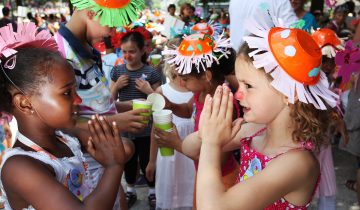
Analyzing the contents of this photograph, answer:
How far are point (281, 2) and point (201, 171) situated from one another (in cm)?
244

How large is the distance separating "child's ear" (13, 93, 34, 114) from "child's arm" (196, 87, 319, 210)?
26.8 inches

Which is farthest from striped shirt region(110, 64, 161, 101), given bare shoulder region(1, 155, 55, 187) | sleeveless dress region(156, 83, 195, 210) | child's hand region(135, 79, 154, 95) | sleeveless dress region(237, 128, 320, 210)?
bare shoulder region(1, 155, 55, 187)

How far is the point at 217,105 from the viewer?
135cm

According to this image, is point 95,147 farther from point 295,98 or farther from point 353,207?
point 353,207

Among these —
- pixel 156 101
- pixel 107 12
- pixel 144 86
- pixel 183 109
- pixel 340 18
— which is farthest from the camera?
pixel 340 18

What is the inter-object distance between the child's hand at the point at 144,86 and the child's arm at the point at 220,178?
220 cm

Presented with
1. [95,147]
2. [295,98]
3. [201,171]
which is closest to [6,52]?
[95,147]

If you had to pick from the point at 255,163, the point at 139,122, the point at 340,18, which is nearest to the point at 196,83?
the point at 139,122

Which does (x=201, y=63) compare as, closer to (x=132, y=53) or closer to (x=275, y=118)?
(x=275, y=118)

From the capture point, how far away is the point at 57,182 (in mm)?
1296

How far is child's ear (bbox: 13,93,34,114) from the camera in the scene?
1.42 metres

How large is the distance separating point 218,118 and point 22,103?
763 millimetres

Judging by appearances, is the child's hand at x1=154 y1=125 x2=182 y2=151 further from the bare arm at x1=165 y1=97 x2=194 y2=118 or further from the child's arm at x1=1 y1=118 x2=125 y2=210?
the bare arm at x1=165 y1=97 x2=194 y2=118

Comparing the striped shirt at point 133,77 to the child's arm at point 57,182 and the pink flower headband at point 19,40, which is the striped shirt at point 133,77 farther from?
the child's arm at point 57,182
